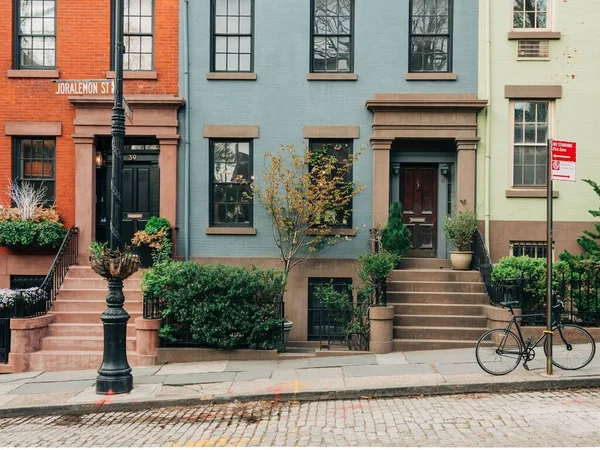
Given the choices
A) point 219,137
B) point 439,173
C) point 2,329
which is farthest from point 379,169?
point 2,329

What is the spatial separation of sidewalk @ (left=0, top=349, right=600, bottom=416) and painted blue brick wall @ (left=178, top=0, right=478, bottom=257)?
12.7ft

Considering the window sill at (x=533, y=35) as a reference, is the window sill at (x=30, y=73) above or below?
below

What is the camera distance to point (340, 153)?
45.8ft

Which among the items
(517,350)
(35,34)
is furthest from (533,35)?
(35,34)

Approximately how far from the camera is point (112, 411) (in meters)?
8.51

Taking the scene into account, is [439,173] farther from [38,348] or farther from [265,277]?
[38,348]

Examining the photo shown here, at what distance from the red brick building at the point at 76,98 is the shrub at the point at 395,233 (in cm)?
489

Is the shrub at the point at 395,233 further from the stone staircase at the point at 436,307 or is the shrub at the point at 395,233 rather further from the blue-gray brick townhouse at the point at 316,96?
the blue-gray brick townhouse at the point at 316,96

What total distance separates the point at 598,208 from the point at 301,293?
22.9 ft

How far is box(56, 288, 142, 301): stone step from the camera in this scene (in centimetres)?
1267

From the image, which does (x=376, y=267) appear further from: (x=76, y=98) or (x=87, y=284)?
(x=76, y=98)

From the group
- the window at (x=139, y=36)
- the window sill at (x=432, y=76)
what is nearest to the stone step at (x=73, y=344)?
the window at (x=139, y=36)

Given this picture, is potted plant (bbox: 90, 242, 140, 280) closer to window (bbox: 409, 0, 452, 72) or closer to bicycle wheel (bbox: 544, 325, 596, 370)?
bicycle wheel (bbox: 544, 325, 596, 370)

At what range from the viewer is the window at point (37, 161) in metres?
14.1
